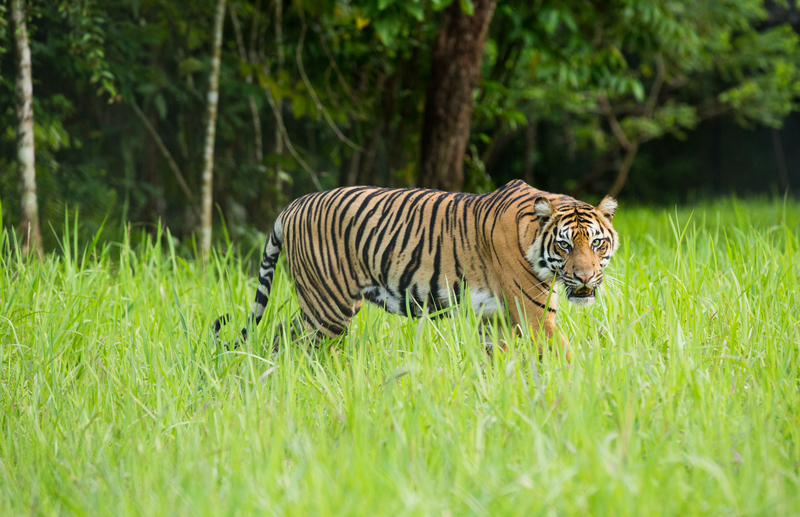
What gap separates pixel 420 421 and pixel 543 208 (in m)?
0.94

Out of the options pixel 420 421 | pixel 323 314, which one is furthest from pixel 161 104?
pixel 420 421

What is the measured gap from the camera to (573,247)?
2.43m

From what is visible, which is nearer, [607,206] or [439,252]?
[607,206]

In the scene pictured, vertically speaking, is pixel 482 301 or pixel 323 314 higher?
pixel 482 301

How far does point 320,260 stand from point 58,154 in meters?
3.12

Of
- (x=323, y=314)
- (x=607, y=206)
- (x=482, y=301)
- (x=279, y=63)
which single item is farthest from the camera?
(x=279, y=63)

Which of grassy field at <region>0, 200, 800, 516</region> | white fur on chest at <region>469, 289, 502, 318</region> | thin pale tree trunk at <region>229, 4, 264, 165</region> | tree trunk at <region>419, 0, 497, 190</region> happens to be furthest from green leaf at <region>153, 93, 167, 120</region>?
white fur on chest at <region>469, 289, 502, 318</region>

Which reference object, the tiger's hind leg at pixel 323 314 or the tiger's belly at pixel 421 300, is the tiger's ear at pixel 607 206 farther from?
the tiger's hind leg at pixel 323 314

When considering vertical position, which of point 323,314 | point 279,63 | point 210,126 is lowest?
point 323,314

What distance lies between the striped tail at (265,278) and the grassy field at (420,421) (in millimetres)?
77

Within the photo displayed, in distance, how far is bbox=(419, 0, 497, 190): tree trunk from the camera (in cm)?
524

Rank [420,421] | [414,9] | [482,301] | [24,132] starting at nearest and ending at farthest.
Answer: [420,421]
[482,301]
[414,9]
[24,132]

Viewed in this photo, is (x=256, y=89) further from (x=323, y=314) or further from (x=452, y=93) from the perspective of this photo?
(x=323, y=314)

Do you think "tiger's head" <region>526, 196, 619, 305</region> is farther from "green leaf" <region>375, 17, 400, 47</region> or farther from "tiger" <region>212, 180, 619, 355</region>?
"green leaf" <region>375, 17, 400, 47</region>
